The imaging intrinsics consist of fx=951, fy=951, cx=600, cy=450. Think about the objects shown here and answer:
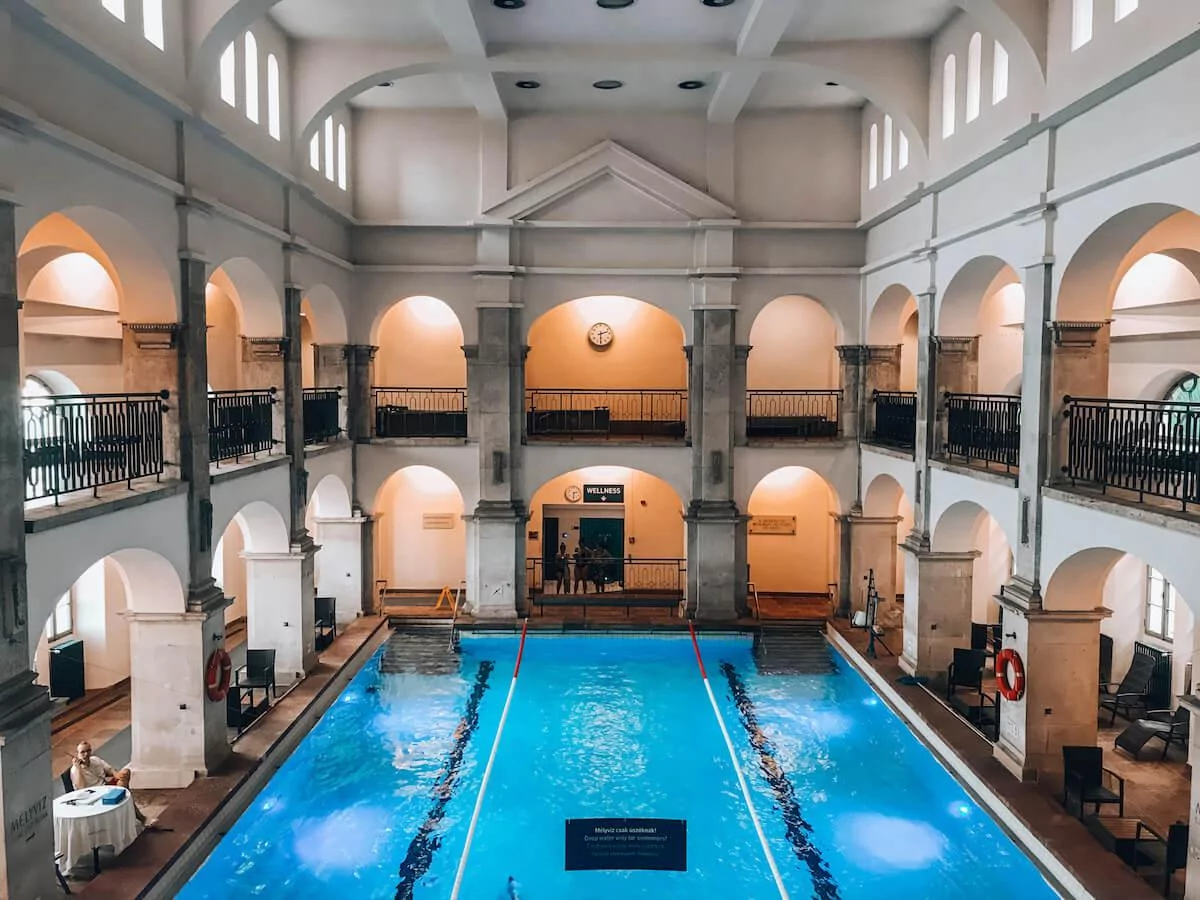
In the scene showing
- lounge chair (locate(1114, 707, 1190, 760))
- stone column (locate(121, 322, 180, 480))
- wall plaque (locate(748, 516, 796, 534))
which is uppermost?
stone column (locate(121, 322, 180, 480))

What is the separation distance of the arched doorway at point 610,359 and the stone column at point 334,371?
5.69 metres

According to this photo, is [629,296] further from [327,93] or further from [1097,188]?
[1097,188]

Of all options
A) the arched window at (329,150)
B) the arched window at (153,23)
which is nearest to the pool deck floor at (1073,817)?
the arched window at (153,23)

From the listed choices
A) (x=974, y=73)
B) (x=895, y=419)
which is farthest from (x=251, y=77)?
(x=895, y=419)

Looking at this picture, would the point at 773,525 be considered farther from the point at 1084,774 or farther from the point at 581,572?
the point at 1084,774

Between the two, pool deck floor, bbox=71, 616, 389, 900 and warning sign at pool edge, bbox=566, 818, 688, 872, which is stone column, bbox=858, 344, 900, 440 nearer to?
pool deck floor, bbox=71, 616, 389, 900

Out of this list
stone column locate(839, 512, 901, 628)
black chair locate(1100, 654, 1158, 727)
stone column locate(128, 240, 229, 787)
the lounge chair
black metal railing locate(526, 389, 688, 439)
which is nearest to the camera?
stone column locate(128, 240, 229, 787)

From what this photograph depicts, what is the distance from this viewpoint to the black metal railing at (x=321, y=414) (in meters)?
20.4

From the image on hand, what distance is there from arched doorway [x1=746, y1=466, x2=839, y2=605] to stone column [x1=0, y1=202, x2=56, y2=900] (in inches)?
750

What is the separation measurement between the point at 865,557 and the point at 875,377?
432cm

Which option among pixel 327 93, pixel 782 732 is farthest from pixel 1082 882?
pixel 327 93

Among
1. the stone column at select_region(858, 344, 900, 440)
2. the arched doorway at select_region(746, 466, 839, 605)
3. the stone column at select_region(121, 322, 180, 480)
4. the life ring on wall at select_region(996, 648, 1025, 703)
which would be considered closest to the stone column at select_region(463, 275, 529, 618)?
the arched doorway at select_region(746, 466, 839, 605)

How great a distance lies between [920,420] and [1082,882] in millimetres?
9427

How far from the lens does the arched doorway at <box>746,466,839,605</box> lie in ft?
85.0
